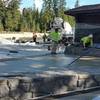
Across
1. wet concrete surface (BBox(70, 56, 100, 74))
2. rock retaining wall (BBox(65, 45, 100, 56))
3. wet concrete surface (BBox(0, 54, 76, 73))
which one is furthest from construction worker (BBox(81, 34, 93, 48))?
wet concrete surface (BBox(0, 54, 76, 73))

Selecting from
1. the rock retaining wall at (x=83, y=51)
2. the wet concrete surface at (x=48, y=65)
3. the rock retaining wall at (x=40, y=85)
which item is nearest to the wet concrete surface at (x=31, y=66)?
the wet concrete surface at (x=48, y=65)

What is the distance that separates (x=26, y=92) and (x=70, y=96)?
4.59 ft

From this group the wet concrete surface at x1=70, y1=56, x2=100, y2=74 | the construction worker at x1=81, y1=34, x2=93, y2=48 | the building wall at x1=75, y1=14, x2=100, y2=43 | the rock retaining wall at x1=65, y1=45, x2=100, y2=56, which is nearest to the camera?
the wet concrete surface at x1=70, y1=56, x2=100, y2=74

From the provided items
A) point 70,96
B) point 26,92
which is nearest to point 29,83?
point 26,92

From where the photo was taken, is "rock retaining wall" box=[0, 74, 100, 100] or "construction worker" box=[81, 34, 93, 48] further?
"construction worker" box=[81, 34, 93, 48]

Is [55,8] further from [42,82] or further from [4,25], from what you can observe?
[42,82]

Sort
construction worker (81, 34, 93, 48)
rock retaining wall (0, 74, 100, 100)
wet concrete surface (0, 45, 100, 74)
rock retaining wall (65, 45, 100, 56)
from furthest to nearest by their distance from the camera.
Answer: construction worker (81, 34, 93, 48), rock retaining wall (65, 45, 100, 56), wet concrete surface (0, 45, 100, 74), rock retaining wall (0, 74, 100, 100)

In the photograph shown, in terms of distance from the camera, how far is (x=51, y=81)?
1145 centimetres

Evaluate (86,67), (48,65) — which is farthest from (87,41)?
(86,67)

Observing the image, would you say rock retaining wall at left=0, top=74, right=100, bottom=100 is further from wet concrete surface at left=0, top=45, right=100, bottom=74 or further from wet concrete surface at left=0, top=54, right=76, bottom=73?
wet concrete surface at left=0, top=54, right=76, bottom=73

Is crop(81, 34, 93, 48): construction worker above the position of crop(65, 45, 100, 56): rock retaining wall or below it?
above

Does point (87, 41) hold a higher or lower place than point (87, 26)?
lower

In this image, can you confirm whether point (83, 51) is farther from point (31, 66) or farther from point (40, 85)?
point (40, 85)

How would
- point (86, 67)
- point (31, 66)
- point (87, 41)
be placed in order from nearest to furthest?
point (86, 67), point (31, 66), point (87, 41)
